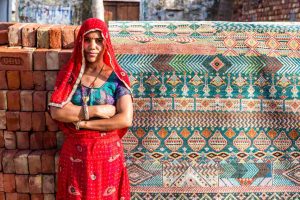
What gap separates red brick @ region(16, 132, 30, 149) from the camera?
3.35 meters

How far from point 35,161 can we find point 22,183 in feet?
0.72

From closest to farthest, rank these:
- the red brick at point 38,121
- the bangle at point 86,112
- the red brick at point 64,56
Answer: the bangle at point 86,112
the red brick at point 64,56
the red brick at point 38,121

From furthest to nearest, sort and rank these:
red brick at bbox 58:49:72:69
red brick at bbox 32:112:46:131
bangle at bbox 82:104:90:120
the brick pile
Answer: the brick pile → red brick at bbox 32:112:46:131 → red brick at bbox 58:49:72:69 → bangle at bbox 82:104:90:120

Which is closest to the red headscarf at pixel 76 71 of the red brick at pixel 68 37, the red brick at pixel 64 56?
the red brick at pixel 64 56

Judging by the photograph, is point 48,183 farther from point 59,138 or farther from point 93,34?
point 93,34

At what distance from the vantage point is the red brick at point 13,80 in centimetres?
328

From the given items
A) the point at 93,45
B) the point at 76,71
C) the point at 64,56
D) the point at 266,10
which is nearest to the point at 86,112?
the point at 76,71

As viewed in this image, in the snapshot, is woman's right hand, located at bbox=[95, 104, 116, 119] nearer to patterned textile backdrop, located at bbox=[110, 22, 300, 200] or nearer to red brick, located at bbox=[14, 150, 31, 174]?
patterned textile backdrop, located at bbox=[110, 22, 300, 200]

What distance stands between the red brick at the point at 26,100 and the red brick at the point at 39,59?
0.20m

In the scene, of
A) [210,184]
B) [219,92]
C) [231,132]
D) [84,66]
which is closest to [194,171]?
[210,184]

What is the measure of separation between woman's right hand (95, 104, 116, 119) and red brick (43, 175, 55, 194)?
37.9 inches

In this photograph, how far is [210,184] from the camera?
345cm

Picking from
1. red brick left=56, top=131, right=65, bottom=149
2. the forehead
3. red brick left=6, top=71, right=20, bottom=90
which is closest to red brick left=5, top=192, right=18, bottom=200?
red brick left=56, top=131, right=65, bottom=149

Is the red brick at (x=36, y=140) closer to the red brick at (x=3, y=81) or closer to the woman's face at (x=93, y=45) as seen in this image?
the red brick at (x=3, y=81)
